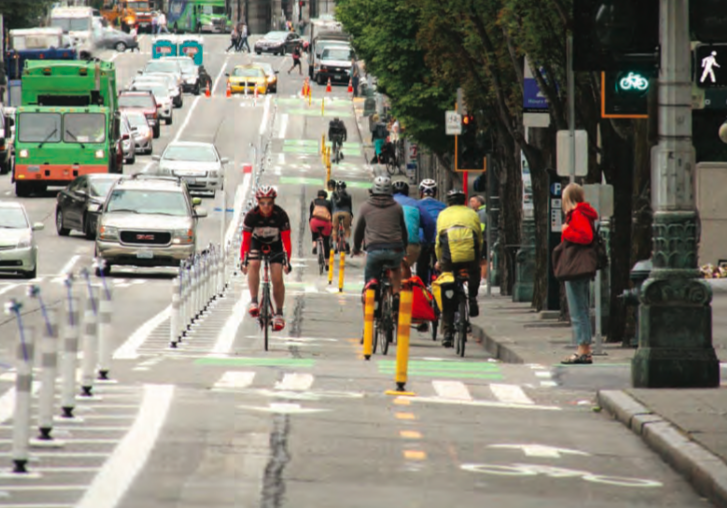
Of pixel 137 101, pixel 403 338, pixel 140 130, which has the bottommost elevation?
pixel 403 338

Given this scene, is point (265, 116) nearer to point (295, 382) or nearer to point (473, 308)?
point (473, 308)

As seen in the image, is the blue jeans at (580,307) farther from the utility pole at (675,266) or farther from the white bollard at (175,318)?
the white bollard at (175,318)

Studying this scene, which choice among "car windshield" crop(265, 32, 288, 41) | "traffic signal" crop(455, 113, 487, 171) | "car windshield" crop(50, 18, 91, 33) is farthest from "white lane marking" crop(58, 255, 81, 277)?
"car windshield" crop(265, 32, 288, 41)

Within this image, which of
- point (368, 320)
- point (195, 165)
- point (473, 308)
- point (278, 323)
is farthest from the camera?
point (195, 165)

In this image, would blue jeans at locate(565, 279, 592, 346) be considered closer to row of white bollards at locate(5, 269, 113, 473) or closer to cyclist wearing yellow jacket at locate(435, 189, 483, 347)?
cyclist wearing yellow jacket at locate(435, 189, 483, 347)

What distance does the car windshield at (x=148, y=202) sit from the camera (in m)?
37.8

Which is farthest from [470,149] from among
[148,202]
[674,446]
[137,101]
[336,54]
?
[336,54]

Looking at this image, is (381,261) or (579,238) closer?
(579,238)

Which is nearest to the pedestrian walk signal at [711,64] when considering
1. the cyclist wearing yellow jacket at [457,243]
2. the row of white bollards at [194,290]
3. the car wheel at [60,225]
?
the cyclist wearing yellow jacket at [457,243]

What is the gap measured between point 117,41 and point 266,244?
11160cm

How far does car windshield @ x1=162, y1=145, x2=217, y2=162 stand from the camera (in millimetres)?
59031

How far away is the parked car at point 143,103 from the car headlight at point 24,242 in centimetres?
4245

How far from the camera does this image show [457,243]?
2172 centimetres

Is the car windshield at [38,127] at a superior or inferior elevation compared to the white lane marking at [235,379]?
superior
